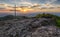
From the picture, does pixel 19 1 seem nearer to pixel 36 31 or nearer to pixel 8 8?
pixel 8 8

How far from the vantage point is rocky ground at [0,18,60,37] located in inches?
68.2

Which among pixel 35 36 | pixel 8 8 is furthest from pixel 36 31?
pixel 8 8

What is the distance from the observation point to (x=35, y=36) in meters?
1.73

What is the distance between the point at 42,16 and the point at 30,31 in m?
0.36

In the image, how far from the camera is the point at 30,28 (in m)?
1.79

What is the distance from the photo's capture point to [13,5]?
1852 mm

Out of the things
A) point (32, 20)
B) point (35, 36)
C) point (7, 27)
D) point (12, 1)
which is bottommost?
point (35, 36)

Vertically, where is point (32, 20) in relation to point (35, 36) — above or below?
above

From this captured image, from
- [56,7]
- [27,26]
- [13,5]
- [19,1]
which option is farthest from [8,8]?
[56,7]

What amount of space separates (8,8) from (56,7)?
903mm

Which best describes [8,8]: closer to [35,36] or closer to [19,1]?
[19,1]

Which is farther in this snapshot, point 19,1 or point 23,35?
point 19,1

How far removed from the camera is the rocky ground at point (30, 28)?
1733mm

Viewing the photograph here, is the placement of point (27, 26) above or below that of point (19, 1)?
below
